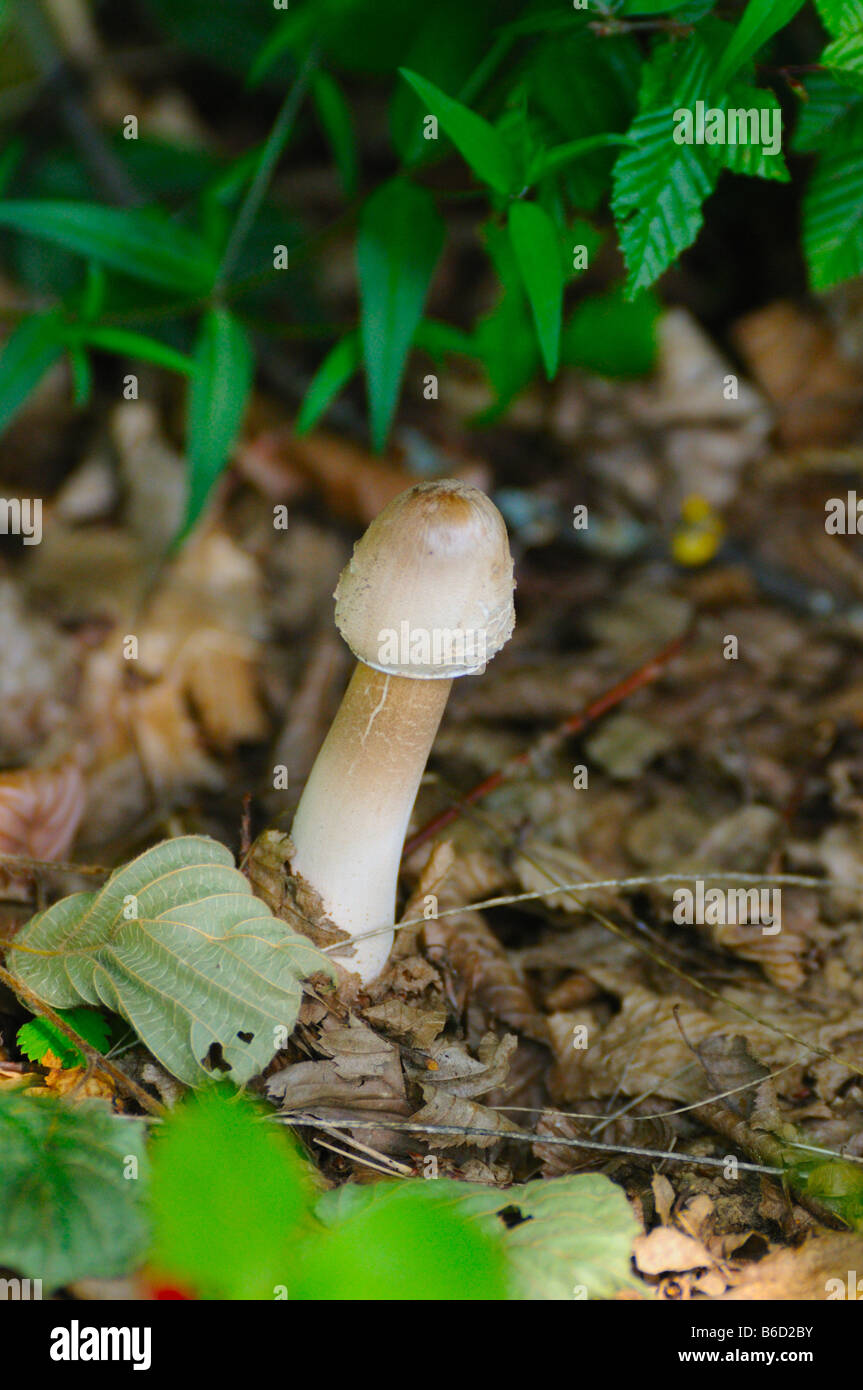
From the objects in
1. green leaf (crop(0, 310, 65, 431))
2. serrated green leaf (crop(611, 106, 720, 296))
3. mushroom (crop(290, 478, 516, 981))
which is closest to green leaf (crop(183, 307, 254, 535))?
green leaf (crop(0, 310, 65, 431))

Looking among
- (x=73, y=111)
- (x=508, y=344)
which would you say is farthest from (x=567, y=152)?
(x=73, y=111)

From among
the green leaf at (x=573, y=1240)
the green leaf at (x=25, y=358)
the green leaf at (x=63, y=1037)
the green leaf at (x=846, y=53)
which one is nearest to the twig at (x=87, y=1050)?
the green leaf at (x=63, y=1037)

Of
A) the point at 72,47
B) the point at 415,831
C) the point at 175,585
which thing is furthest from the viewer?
the point at 72,47

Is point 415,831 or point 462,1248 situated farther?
point 415,831

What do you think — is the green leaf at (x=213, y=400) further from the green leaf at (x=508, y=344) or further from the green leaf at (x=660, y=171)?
the green leaf at (x=660, y=171)

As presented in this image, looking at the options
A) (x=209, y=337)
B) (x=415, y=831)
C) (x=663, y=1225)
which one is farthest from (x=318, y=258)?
(x=663, y=1225)
